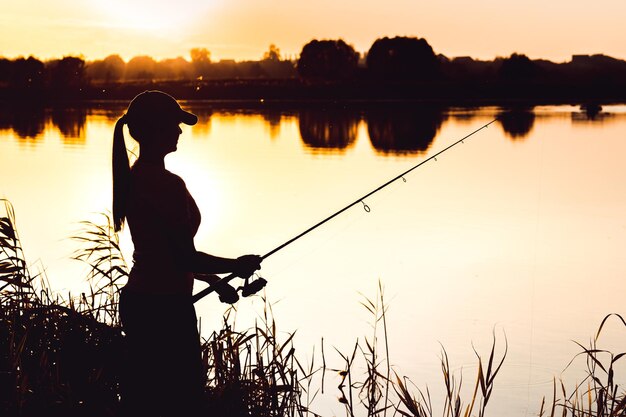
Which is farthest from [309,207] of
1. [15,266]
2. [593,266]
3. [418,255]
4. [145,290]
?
[145,290]

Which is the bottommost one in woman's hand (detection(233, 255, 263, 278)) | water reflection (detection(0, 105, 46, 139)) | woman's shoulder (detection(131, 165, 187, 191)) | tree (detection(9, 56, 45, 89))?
water reflection (detection(0, 105, 46, 139))

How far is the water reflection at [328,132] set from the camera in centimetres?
3684

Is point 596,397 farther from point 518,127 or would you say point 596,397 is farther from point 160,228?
point 518,127

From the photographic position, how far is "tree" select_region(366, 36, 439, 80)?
350 ft

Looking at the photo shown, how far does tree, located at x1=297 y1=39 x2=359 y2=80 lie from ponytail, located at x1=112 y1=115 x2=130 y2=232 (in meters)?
107

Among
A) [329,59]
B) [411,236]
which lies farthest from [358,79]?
[411,236]

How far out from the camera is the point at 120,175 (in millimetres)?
3572

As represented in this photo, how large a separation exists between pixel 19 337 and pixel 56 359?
1.13 ft

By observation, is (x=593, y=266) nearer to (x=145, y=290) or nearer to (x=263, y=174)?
(x=145, y=290)

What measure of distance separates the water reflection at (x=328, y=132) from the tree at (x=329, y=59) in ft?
180

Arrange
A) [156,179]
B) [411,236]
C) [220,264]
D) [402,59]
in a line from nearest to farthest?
[156,179] → [220,264] → [411,236] → [402,59]

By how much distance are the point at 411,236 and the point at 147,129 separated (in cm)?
1235

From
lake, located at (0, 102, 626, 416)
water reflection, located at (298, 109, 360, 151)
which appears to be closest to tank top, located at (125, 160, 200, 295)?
lake, located at (0, 102, 626, 416)

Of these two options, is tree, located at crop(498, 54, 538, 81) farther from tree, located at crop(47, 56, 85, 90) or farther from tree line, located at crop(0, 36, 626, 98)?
tree, located at crop(47, 56, 85, 90)
